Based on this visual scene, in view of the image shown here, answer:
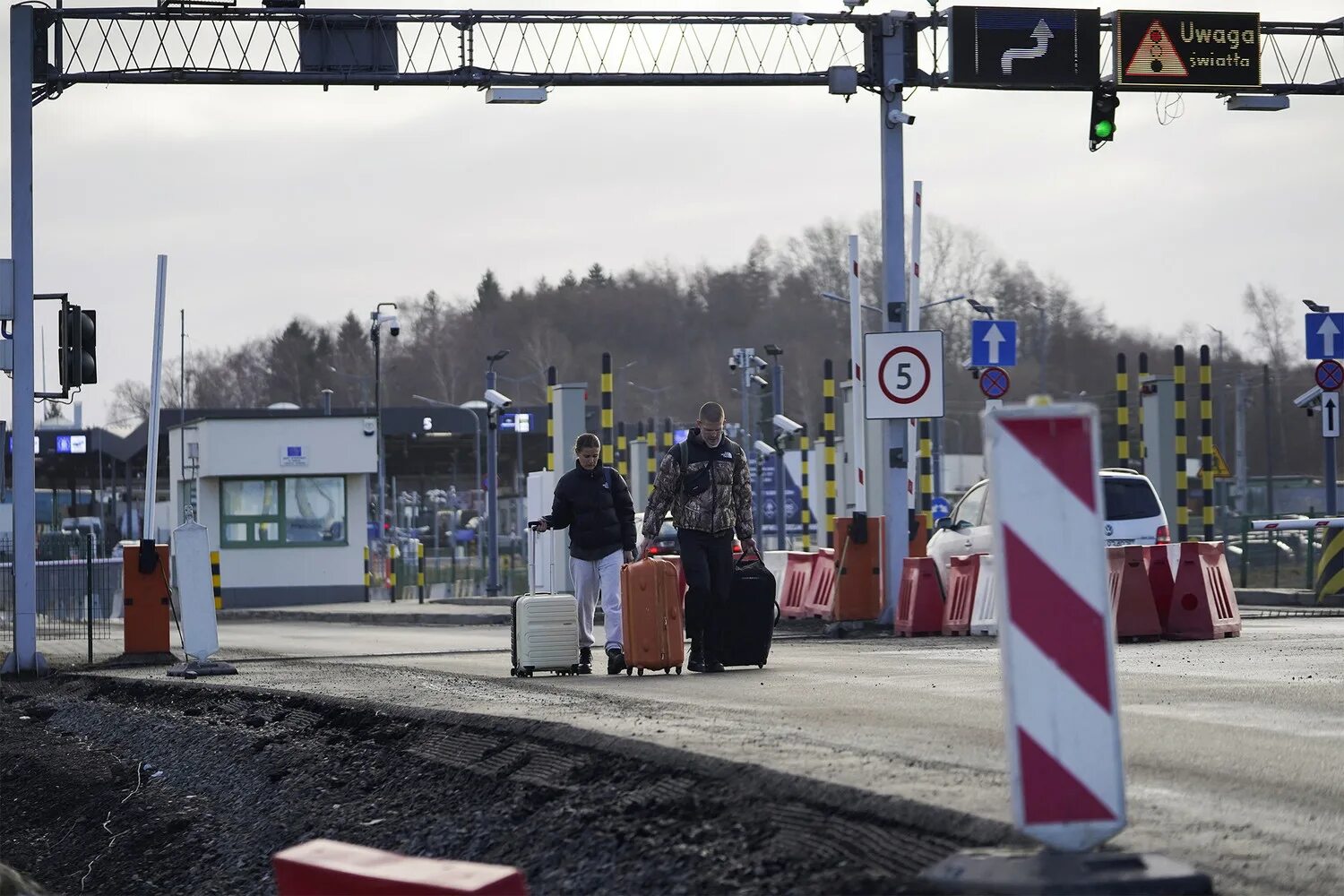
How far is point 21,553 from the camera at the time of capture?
679 inches

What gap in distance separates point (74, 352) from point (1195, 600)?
10.4m

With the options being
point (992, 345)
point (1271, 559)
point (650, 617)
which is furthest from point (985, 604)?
point (1271, 559)

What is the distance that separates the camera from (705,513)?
553 inches

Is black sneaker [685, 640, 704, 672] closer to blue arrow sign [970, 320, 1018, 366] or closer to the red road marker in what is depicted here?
the red road marker

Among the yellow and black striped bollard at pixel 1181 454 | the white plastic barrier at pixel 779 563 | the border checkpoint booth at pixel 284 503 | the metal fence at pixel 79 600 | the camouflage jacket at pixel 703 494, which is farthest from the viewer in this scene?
the border checkpoint booth at pixel 284 503

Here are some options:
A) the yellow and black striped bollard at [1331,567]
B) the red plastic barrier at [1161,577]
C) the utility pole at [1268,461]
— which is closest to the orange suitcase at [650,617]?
the red plastic barrier at [1161,577]

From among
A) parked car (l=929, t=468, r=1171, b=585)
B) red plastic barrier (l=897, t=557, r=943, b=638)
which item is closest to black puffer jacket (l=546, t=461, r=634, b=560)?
red plastic barrier (l=897, t=557, r=943, b=638)

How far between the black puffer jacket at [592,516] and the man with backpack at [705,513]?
33cm

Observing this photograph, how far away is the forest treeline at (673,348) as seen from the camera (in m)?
96.8

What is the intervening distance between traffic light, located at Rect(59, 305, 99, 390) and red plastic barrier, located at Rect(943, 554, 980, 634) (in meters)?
8.59

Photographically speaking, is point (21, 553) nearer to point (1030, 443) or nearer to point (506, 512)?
point (1030, 443)

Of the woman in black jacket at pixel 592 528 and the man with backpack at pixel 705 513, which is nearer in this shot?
the man with backpack at pixel 705 513

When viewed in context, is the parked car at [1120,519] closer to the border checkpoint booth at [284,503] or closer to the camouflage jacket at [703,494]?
the camouflage jacket at [703,494]

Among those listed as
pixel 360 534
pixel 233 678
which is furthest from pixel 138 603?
pixel 360 534
